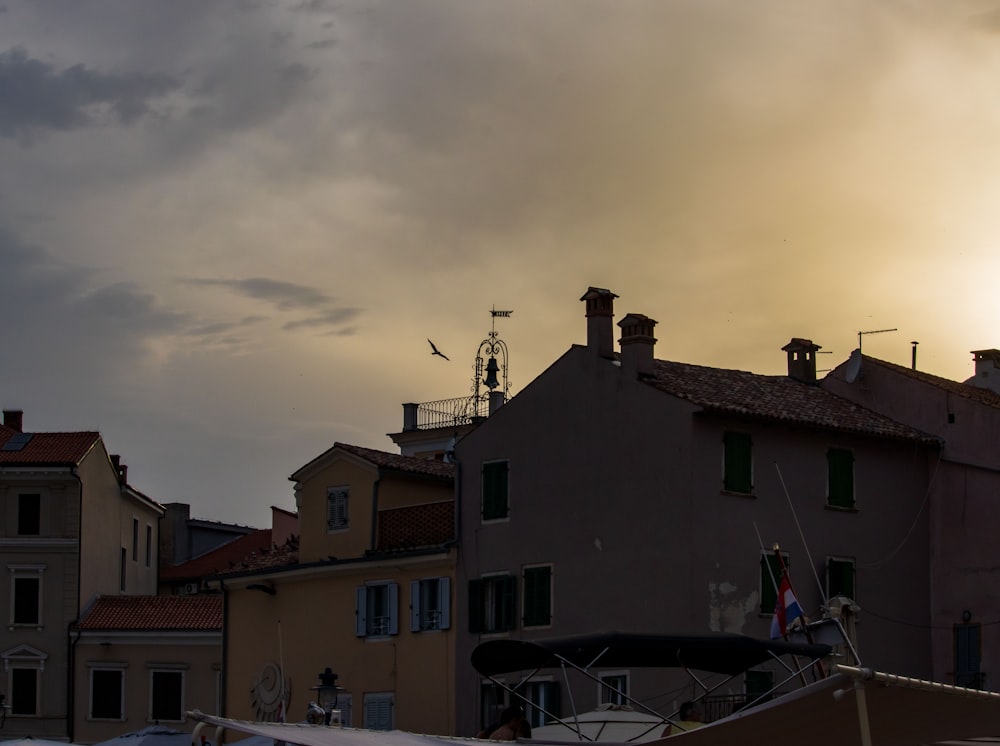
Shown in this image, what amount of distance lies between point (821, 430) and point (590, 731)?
14.1 meters

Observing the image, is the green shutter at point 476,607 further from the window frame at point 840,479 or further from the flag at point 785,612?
the flag at point 785,612

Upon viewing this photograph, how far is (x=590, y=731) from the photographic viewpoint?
30562 mm

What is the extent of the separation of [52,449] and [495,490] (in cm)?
2451

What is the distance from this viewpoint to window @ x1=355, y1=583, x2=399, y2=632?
46.2 metres

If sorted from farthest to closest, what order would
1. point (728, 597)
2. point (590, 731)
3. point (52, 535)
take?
point (52, 535), point (728, 597), point (590, 731)

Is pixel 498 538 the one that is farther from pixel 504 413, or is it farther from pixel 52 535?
pixel 52 535

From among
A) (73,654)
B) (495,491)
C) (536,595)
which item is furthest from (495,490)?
(73,654)

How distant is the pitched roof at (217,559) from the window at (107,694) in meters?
12.7

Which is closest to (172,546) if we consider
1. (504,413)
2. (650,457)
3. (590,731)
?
(504,413)

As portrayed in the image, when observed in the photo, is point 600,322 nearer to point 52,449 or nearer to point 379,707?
point 379,707

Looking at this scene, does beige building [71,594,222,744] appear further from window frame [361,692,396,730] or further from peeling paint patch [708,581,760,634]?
peeling paint patch [708,581,760,634]

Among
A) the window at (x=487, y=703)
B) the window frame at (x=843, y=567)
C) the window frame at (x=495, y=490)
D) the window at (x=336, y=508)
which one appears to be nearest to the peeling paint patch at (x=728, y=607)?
the window frame at (x=843, y=567)

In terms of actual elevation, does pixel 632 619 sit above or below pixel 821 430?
below

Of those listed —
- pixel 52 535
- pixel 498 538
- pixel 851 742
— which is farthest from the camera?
pixel 52 535
